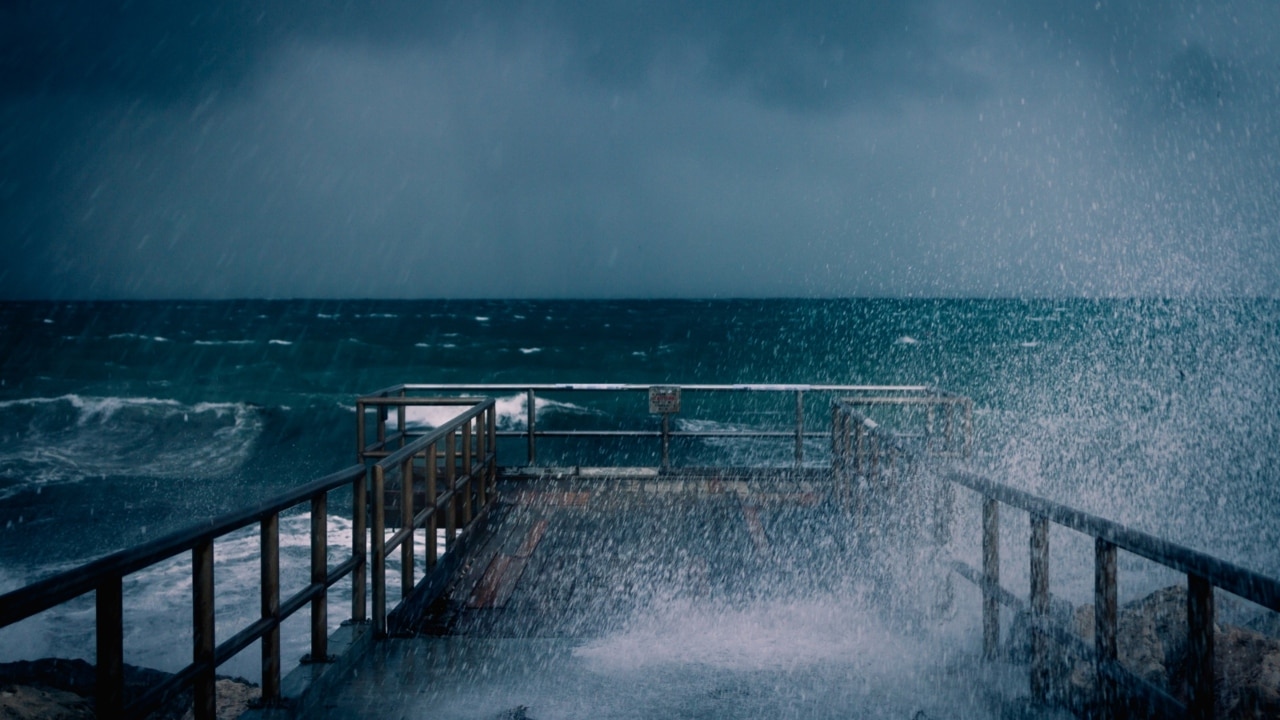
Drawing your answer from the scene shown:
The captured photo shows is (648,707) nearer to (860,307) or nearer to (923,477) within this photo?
(923,477)

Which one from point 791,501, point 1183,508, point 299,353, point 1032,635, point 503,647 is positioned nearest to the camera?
point 1032,635

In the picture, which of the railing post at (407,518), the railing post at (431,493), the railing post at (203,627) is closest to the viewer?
the railing post at (203,627)

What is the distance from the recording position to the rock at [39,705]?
6453 millimetres

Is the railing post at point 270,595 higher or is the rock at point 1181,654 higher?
the railing post at point 270,595

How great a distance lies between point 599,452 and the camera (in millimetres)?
23734

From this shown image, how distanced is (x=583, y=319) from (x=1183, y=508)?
7650 cm

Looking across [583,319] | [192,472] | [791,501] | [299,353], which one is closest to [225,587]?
[791,501]

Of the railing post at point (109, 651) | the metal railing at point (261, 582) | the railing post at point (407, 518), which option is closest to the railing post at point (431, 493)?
the metal railing at point (261, 582)

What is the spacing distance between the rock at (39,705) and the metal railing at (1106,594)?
701 cm

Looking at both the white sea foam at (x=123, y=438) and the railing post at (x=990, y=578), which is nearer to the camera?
the railing post at (x=990, y=578)

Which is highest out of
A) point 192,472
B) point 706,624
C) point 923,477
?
point 923,477

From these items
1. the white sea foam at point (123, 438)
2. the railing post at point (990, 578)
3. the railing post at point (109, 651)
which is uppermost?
the railing post at point (109, 651)

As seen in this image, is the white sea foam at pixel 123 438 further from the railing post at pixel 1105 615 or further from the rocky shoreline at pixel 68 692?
the railing post at pixel 1105 615

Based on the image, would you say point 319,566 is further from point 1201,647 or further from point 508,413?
point 508,413
